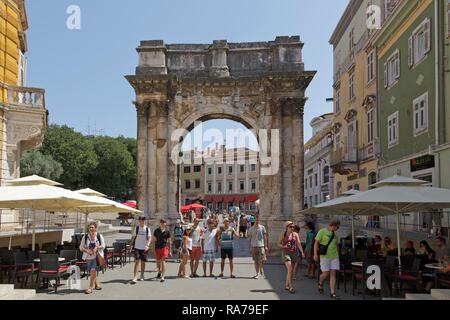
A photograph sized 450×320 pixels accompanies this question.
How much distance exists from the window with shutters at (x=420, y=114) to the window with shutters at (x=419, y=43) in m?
1.64

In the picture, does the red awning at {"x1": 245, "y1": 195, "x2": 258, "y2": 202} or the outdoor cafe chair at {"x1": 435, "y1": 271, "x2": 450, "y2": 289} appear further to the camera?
the red awning at {"x1": 245, "y1": 195, "x2": 258, "y2": 202}

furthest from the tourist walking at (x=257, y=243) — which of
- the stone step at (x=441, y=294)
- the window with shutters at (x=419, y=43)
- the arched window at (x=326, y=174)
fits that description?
the arched window at (x=326, y=174)

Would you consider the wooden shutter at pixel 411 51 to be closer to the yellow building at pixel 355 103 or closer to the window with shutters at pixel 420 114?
the window with shutters at pixel 420 114

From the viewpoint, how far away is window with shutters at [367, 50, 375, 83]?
2812 cm

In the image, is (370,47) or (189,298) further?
(370,47)

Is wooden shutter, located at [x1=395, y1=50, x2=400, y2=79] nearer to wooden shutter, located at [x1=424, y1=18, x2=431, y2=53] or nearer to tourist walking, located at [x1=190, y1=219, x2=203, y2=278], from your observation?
wooden shutter, located at [x1=424, y1=18, x2=431, y2=53]

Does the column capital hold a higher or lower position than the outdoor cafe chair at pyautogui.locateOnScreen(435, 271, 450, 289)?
higher

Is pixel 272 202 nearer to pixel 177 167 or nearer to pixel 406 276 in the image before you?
pixel 177 167

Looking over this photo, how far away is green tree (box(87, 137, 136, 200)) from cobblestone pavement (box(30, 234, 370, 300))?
47.0 meters

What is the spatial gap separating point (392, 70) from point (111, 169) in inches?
1728

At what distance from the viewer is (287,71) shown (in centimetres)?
2152

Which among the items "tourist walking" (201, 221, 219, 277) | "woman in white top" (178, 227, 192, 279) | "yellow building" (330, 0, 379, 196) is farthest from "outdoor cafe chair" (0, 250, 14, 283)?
"yellow building" (330, 0, 379, 196)
